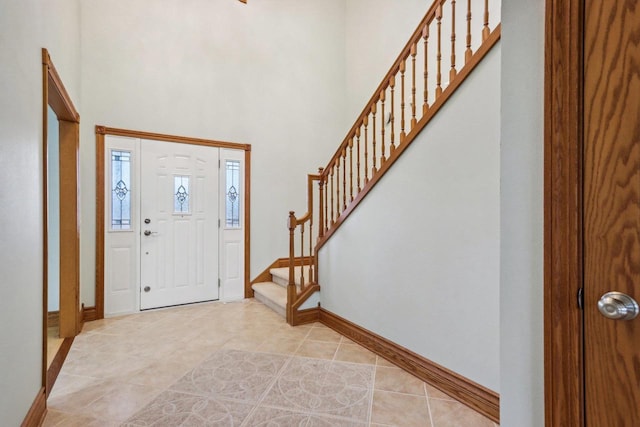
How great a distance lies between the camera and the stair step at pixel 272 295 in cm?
353

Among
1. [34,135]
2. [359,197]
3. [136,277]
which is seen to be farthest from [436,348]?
[136,277]

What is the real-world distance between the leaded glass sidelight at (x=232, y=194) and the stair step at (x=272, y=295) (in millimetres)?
913

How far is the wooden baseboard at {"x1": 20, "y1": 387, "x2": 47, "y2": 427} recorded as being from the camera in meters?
1.53

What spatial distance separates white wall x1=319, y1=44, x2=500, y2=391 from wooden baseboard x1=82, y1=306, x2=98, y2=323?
9.76ft

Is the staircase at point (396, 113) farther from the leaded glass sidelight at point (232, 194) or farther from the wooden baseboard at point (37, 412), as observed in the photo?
the wooden baseboard at point (37, 412)

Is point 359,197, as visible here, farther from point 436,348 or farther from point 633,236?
point 633,236

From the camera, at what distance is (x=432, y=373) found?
2072mm

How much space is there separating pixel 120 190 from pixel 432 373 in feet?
12.2

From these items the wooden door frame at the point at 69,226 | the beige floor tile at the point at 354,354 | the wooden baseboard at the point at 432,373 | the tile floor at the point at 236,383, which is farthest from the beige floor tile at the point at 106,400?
the wooden baseboard at the point at 432,373

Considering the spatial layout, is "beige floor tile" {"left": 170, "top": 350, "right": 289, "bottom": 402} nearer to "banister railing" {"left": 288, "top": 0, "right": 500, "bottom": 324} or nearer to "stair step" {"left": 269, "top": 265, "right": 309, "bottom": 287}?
"banister railing" {"left": 288, "top": 0, "right": 500, "bottom": 324}

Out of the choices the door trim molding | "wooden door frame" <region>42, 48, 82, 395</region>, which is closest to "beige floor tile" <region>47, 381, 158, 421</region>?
"wooden door frame" <region>42, 48, 82, 395</region>

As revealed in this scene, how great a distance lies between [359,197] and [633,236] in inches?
81.7

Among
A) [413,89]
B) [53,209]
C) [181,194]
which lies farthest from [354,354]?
[53,209]

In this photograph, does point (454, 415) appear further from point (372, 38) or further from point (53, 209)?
point (372, 38)
